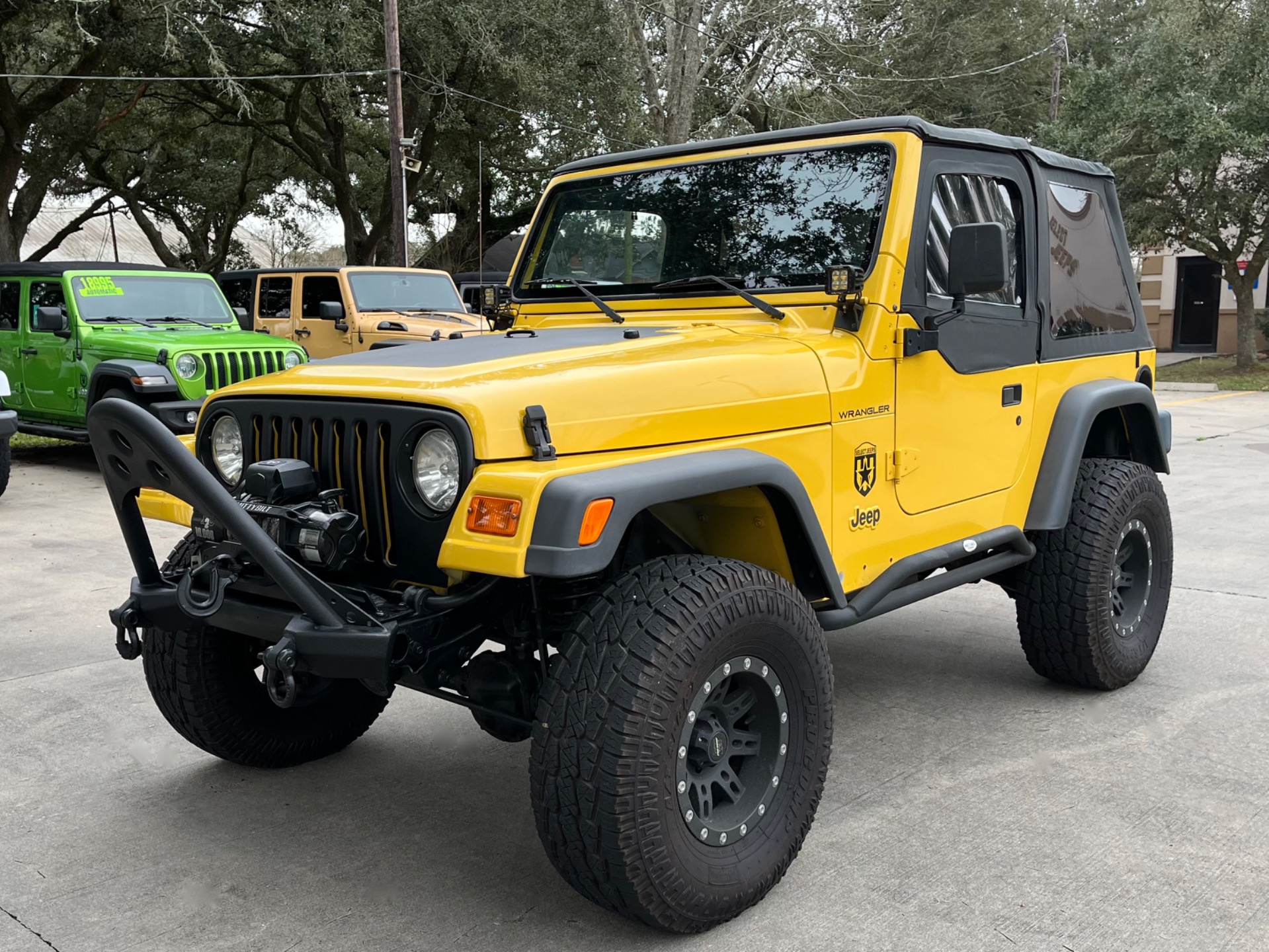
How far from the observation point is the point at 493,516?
2.66m

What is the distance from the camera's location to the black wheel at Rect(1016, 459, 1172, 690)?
441cm

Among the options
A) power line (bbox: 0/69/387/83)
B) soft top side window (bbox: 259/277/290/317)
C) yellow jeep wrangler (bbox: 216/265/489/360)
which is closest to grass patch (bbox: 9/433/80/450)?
yellow jeep wrangler (bbox: 216/265/489/360)

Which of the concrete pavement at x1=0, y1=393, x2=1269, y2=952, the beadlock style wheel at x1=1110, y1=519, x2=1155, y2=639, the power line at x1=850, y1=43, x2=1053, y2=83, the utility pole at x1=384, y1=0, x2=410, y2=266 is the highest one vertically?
the power line at x1=850, y1=43, x2=1053, y2=83

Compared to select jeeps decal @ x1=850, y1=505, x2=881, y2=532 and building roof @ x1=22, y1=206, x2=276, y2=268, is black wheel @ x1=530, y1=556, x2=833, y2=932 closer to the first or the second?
select jeeps decal @ x1=850, y1=505, x2=881, y2=532

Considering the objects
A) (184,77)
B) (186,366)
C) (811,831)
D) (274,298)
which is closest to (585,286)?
(811,831)

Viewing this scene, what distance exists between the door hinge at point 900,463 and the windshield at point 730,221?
1.98 feet

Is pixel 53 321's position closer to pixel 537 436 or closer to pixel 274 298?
pixel 274 298

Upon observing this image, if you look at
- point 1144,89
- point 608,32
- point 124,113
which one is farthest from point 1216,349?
point 124,113

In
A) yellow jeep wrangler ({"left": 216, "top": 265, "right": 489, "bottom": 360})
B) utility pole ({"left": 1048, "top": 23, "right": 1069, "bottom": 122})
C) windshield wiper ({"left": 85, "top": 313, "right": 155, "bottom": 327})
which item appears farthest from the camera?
utility pole ({"left": 1048, "top": 23, "right": 1069, "bottom": 122})

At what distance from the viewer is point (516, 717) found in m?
3.06

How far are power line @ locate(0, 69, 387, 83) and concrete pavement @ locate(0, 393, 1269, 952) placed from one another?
614 inches

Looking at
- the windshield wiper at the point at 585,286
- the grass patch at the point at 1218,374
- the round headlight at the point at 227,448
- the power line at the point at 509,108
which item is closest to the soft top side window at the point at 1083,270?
the windshield wiper at the point at 585,286

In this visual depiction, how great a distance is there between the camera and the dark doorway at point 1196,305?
29.0 metres

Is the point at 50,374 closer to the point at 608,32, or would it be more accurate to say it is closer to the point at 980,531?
the point at 980,531
